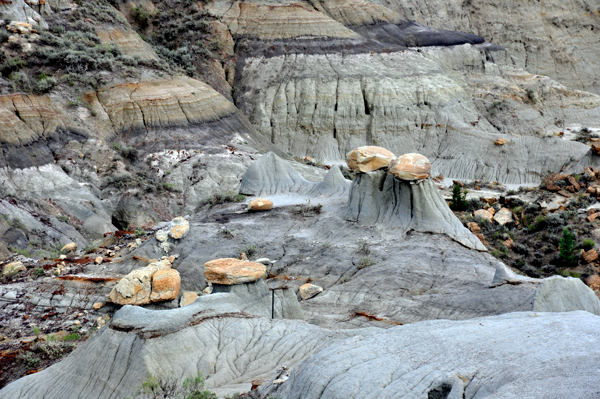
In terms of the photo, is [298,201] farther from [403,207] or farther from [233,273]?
[233,273]

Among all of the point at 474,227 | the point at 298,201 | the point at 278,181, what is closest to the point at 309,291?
the point at 298,201

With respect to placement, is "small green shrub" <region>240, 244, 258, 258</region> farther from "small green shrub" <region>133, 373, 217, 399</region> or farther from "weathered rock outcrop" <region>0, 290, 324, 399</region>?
"small green shrub" <region>133, 373, 217, 399</region>

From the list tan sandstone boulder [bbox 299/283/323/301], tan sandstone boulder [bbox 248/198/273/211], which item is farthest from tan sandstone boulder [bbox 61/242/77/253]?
tan sandstone boulder [bbox 299/283/323/301]

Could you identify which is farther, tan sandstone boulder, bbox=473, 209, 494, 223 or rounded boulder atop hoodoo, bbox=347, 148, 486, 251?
tan sandstone boulder, bbox=473, 209, 494, 223

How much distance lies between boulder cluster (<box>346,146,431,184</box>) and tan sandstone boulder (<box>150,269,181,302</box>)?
22.8ft

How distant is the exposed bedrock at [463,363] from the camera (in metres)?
4.63

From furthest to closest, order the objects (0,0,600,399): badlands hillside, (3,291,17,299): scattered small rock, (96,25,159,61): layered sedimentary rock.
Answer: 1. (96,25,159,61): layered sedimentary rock
2. (3,291,17,299): scattered small rock
3. (0,0,600,399): badlands hillside

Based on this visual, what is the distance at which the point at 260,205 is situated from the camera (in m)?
17.8

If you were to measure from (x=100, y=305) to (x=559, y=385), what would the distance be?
36.3 feet

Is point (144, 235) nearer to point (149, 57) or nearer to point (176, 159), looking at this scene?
point (176, 159)

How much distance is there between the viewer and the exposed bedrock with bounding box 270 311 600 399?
4633 millimetres

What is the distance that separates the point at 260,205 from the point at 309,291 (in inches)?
232

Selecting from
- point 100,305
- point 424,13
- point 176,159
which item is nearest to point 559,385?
point 100,305

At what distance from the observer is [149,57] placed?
31.5 meters
